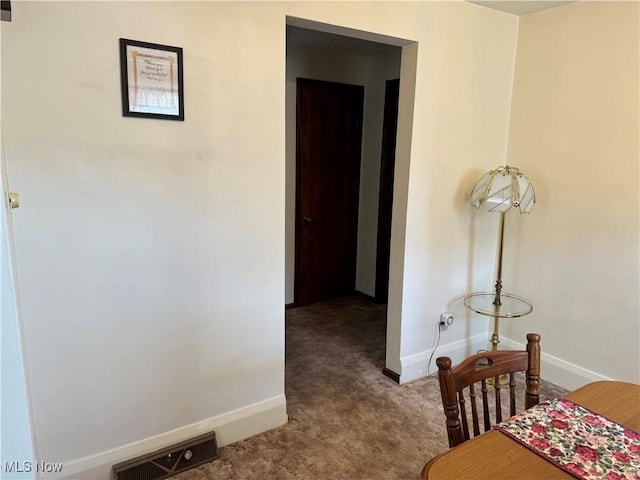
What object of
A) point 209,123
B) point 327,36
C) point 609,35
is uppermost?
point 327,36

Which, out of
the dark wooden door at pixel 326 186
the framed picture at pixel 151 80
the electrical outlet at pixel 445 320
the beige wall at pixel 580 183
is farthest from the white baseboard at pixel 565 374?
the framed picture at pixel 151 80

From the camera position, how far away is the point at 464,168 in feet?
9.56

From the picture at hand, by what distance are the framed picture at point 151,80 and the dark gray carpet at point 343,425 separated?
1643 millimetres

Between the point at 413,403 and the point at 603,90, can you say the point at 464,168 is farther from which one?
the point at 413,403

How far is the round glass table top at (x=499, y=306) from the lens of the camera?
2785mm

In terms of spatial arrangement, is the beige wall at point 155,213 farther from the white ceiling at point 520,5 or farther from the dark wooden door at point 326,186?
the dark wooden door at point 326,186

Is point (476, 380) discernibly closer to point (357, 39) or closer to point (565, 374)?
point (565, 374)

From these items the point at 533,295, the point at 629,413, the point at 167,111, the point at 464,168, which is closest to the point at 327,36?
the point at 464,168

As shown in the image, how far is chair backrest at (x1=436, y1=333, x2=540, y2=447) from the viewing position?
1267 mm

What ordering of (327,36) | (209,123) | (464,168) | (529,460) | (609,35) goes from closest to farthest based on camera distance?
(529,460), (209,123), (609,35), (464,168), (327,36)

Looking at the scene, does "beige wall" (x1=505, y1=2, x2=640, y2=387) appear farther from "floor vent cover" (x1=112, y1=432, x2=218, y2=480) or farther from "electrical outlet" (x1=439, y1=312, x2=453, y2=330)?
"floor vent cover" (x1=112, y1=432, x2=218, y2=480)

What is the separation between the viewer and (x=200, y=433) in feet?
7.21

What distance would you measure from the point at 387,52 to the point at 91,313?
11.4 feet

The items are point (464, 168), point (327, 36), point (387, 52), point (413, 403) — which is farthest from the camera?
point (387, 52)
